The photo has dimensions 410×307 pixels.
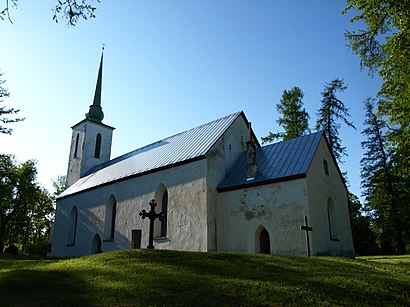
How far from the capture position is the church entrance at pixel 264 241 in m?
17.3

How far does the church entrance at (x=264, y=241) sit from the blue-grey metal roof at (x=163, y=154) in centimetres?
511

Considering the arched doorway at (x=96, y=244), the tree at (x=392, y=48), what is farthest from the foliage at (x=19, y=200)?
the tree at (x=392, y=48)

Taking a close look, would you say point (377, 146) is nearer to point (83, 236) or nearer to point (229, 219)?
point (229, 219)

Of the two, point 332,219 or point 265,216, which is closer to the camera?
point 265,216

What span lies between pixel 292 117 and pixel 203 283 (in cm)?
2619

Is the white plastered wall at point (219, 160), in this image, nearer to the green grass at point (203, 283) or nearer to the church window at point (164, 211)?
the church window at point (164, 211)

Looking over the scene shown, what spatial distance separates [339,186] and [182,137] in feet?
35.5

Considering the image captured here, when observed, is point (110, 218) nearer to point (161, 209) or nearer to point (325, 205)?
point (161, 209)

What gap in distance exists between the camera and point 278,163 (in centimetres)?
1831

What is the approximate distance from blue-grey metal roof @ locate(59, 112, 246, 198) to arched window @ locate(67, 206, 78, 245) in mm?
1655

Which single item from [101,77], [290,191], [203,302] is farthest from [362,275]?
[101,77]

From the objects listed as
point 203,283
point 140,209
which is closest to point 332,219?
point 140,209

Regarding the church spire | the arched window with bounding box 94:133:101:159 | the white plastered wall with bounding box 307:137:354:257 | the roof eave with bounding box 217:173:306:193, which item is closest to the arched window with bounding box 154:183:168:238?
the roof eave with bounding box 217:173:306:193

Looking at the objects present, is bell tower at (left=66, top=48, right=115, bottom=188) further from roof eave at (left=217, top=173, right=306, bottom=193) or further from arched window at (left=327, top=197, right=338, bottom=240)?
arched window at (left=327, top=197, right=338, bottom=240)
